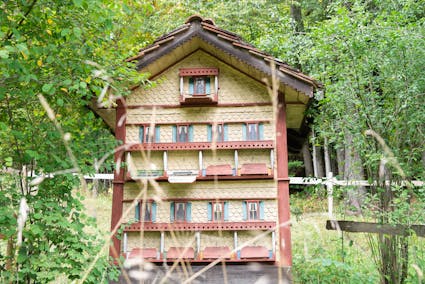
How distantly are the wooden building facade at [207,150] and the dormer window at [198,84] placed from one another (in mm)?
16

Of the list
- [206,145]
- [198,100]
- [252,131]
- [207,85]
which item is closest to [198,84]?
[207,85]

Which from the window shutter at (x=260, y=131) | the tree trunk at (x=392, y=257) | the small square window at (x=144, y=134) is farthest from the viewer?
the small square window at (x=144, y=134)

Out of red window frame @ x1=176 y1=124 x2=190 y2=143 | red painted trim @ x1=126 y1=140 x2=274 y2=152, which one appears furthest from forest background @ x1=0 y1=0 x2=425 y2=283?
red window frame @ x1=176 y1=124 x2=190 y2=143

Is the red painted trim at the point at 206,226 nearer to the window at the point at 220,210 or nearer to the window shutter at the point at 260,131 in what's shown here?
the window at the point at 220,210

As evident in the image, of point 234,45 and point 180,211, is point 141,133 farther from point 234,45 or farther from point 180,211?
point 234,45

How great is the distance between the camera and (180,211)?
5.67 meters

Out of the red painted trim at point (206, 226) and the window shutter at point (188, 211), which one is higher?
the window shutter at point (188, 211)

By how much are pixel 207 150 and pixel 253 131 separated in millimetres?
756

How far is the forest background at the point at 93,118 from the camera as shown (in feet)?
12.1

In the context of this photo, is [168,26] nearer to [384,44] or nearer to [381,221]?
[384,44]

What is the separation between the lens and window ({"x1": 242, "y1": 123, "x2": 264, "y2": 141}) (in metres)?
5.80

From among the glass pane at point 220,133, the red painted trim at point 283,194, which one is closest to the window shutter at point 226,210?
the red painted trim at point 283,194

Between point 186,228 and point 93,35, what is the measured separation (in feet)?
9.61

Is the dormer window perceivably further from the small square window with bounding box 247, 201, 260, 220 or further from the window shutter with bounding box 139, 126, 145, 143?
the small square window with bounding box 247, 201, 260, 220
